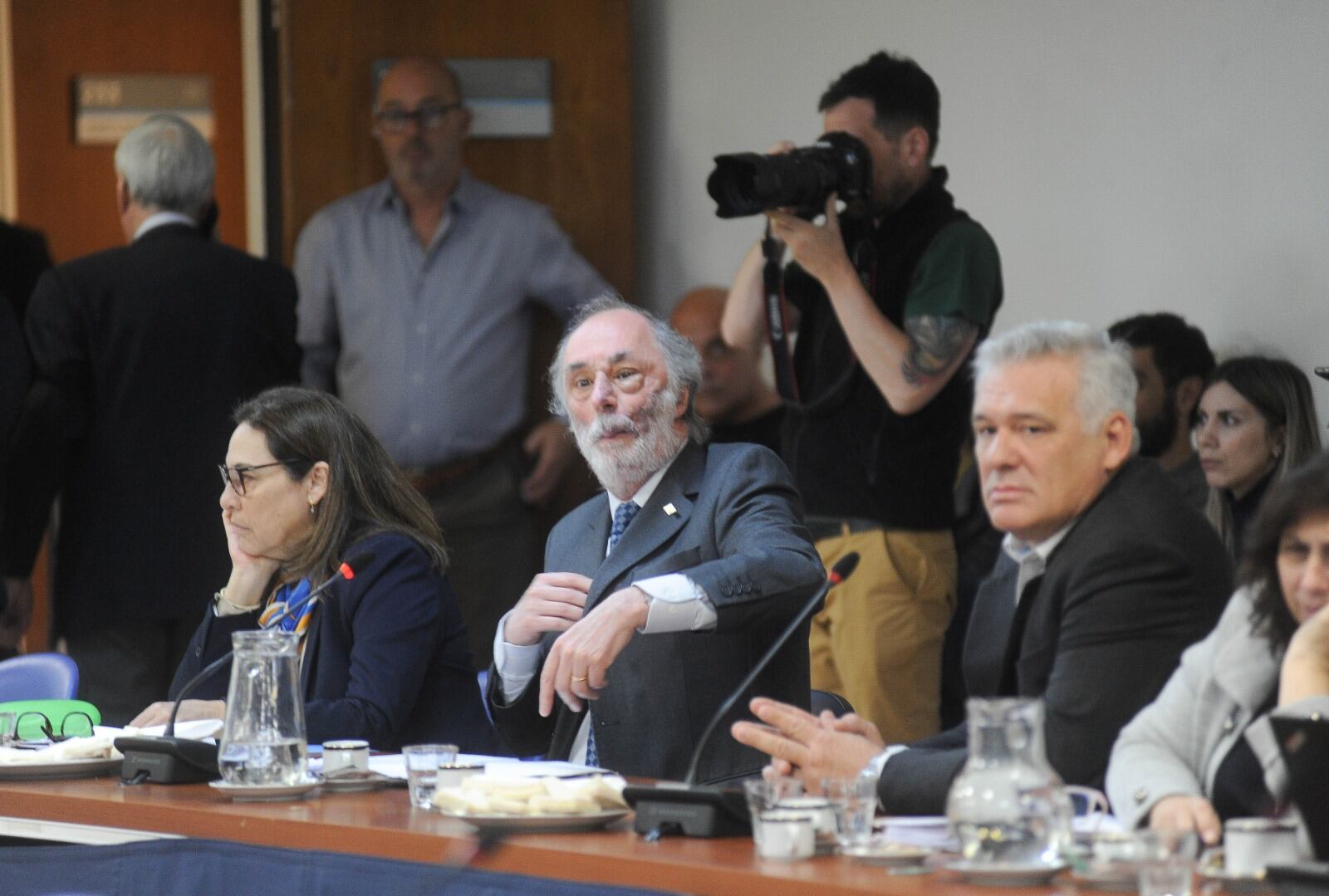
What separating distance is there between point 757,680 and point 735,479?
1.02 ft

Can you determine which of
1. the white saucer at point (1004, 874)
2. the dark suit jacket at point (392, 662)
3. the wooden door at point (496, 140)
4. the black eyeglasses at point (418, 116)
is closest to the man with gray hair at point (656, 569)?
the dark suit jacket at point (392, 662)

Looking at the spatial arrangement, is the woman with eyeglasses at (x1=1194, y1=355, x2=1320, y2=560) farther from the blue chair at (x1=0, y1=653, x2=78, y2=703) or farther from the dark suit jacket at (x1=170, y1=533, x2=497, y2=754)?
the blue chair at (x1=0, y1=653, x2=78, y2=703)

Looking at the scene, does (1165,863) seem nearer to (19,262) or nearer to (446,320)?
(446,320)

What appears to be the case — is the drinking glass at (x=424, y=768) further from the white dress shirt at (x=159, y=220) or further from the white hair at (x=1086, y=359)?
the white dress shirt at (x=159, y=220)

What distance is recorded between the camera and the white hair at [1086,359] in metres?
2.48

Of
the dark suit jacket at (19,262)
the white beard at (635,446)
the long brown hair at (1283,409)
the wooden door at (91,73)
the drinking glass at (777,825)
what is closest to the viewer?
the drinking glass at (777,825)

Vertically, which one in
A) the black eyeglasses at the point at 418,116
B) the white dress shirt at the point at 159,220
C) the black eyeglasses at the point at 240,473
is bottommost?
the black eyeglasses at the point at 240,473

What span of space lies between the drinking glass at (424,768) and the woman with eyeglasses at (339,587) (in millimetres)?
530

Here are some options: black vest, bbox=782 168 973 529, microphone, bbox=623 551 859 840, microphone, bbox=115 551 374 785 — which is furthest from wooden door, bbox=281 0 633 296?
microphone, bbox=623 551 859 840

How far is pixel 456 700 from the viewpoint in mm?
3203

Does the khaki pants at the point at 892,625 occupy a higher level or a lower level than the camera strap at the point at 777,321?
lower

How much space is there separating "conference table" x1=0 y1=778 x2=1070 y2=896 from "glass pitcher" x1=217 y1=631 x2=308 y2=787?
0.17 feet

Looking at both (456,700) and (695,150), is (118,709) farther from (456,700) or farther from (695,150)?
(695,150)

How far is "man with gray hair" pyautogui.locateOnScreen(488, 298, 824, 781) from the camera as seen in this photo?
114 inches
